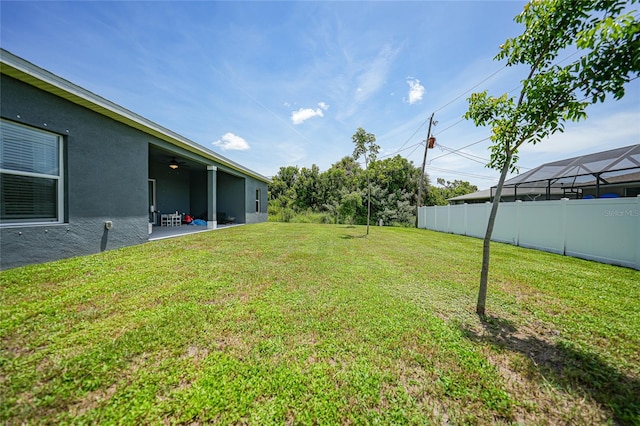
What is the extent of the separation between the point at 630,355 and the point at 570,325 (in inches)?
21.3

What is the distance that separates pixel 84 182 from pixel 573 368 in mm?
8149

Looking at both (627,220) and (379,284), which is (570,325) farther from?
(627,220)

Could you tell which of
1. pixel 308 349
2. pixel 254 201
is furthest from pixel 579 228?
pixel 254 201

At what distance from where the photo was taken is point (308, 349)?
206 centimetres

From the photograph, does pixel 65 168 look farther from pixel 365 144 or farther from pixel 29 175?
pixel 365 144

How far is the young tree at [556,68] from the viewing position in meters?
1.83

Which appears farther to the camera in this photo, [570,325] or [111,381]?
[570,325]

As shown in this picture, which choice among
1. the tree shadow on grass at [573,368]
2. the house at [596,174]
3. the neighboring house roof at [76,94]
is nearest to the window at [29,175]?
the neighboring house roof at [76,94]

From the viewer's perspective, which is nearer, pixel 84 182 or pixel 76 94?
pixel 76 94

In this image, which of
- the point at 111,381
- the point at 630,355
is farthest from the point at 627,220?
the point at 111,381

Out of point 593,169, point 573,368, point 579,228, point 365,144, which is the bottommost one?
point 573,368

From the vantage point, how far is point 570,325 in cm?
258

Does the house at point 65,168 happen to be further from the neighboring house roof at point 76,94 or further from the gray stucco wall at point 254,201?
the gray stucco wall at point 254,201

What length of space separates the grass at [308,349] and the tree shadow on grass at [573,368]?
0.01 metres
